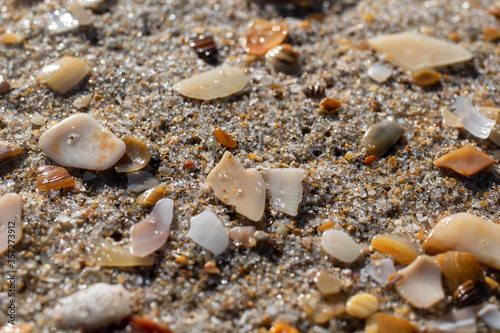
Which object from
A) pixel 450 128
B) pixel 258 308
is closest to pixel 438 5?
pixel 450 128

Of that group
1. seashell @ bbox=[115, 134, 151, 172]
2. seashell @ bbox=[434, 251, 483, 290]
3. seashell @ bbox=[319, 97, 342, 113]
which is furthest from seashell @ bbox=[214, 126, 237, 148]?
seashell @ bbox=[434, 251, 483, 290]

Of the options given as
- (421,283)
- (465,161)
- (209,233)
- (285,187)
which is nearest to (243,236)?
(209,233)

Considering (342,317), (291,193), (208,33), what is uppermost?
(208,33)

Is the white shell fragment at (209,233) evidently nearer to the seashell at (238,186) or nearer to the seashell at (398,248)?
the seashell at (238,186)

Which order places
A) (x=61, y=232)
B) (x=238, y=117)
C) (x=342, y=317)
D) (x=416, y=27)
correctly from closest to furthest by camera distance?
(x=342, y=317), (x=61, y=232), (x=238, y=117), (x=416, y=27)

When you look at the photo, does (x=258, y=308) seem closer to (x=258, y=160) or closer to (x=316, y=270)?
(x=316, y=270)

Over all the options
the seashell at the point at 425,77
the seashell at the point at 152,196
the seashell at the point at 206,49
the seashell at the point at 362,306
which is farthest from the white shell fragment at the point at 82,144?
the seashell at the point at 425,77

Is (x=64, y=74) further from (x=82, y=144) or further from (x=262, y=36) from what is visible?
(x=262, y=36)
